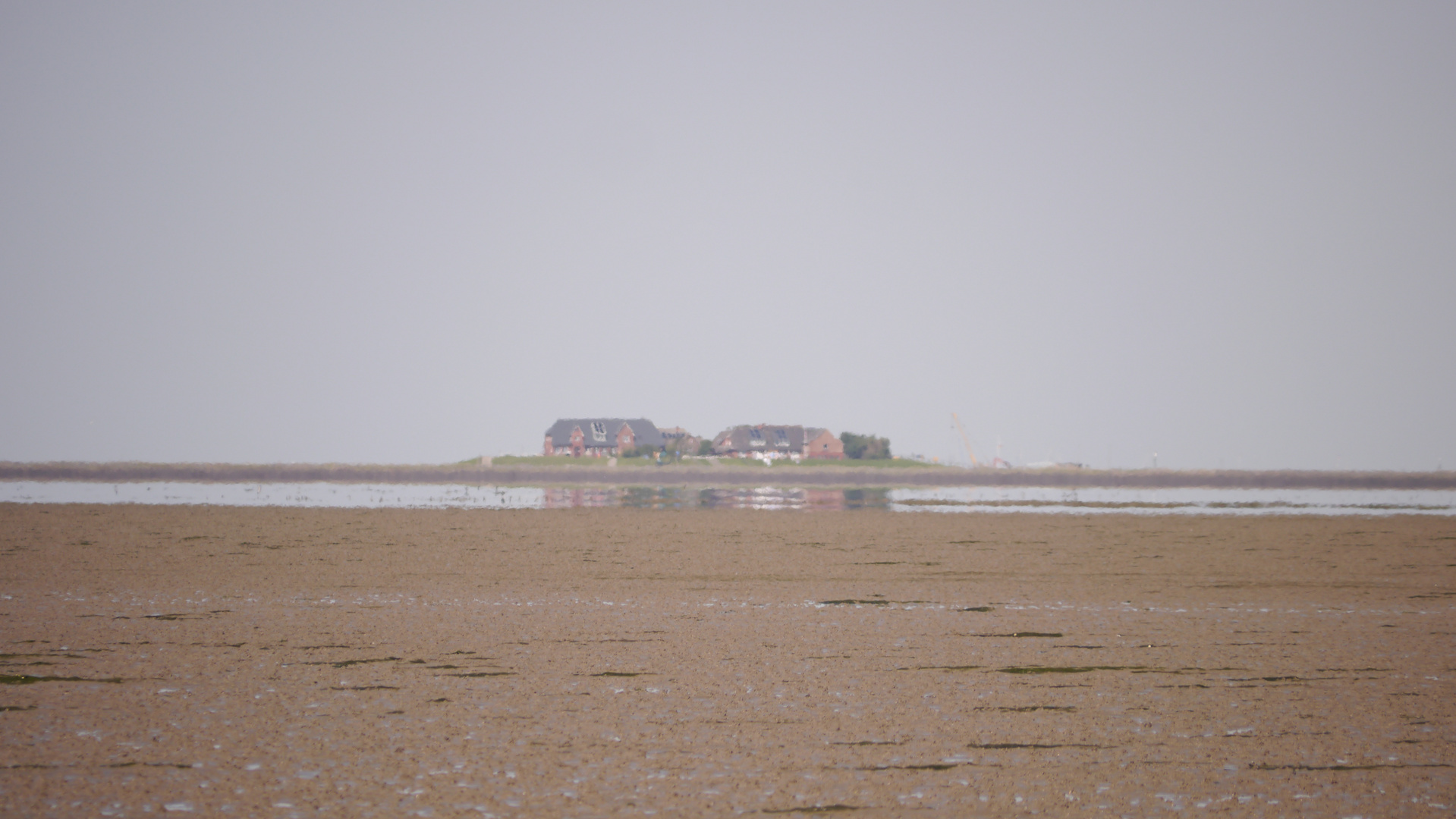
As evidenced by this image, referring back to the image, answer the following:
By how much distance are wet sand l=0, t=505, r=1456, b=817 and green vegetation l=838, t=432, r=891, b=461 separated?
332 ft

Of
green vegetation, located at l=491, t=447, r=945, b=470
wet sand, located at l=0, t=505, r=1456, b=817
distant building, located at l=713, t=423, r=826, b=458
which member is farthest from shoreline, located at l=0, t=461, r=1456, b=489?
wet sand, located at l=0, t=505, r=1456, b=817

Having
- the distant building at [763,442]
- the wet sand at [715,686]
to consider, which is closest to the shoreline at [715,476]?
the distant building at [763,442]

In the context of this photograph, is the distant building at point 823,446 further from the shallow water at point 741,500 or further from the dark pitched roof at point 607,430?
the shallow water at point 741,500

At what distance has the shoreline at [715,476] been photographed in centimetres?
8062

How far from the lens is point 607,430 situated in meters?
132

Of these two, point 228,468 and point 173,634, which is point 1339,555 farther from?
point 228,468

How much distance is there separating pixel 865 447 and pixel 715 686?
11441 cm

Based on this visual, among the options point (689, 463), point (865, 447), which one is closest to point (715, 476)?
point (689, 463)

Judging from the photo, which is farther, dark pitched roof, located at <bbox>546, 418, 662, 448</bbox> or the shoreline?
dark pitched roof, located at <bbox>546, 418, 662, 448</bbox>

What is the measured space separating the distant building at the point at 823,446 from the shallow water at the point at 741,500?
229 ft

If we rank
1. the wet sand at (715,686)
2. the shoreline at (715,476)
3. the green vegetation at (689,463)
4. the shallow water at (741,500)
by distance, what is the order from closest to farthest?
the wet sand at (715,686) < the shallow water at (741,500) < the shoreline at (715,476) < the green vegetation at (689,463)

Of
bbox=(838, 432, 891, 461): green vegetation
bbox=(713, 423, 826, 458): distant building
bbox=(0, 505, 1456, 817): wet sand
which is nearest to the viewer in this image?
bbox=(0, 505, 1456, 817): wet sand

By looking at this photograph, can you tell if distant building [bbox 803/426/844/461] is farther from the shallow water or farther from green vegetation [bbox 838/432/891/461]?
the shallow water

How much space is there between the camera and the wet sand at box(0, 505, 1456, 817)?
22.8 feet
